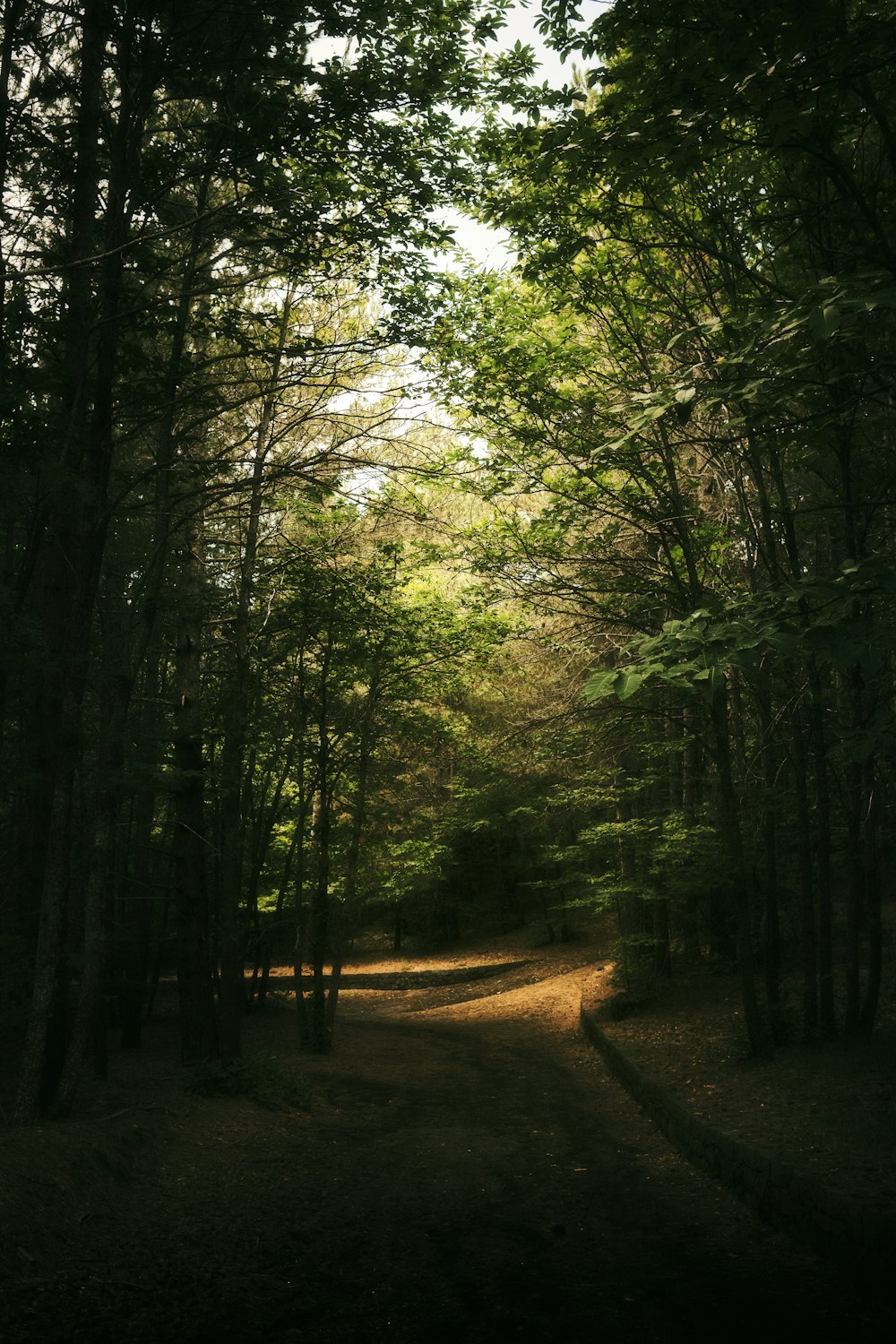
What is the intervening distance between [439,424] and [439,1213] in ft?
22.5

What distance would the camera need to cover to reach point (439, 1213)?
601 centimetres

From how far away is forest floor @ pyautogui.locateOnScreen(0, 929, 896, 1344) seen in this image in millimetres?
4199

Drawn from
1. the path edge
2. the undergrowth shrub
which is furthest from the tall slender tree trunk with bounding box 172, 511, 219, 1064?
the path edge

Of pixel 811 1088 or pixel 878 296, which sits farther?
pixel 811 1088

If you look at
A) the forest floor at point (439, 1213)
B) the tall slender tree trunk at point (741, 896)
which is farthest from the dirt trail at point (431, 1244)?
the tall slender tree trunk at point (741, 896)

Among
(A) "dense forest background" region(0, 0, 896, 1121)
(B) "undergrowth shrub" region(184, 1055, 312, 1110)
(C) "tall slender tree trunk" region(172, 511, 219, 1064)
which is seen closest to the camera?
(A) "dense forest background" region(0, 0, 896, 1121)

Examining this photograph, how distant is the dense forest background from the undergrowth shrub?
2.81ft

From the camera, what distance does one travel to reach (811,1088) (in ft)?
24.6

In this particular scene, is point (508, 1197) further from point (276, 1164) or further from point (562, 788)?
point (562, 788)

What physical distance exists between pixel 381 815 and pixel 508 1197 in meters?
12.3

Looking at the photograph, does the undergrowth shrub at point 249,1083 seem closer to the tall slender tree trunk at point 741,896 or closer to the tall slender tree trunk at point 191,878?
the tall slender tree trunk at point 191,878

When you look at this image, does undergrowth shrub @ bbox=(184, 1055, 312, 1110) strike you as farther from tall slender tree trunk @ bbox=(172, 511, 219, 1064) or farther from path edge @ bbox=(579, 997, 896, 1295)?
path edge @ bbox=(579, 997, 896, 1295)

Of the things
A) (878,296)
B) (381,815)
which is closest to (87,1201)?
(878,296)

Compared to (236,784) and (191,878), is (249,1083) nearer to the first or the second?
(191,878)
